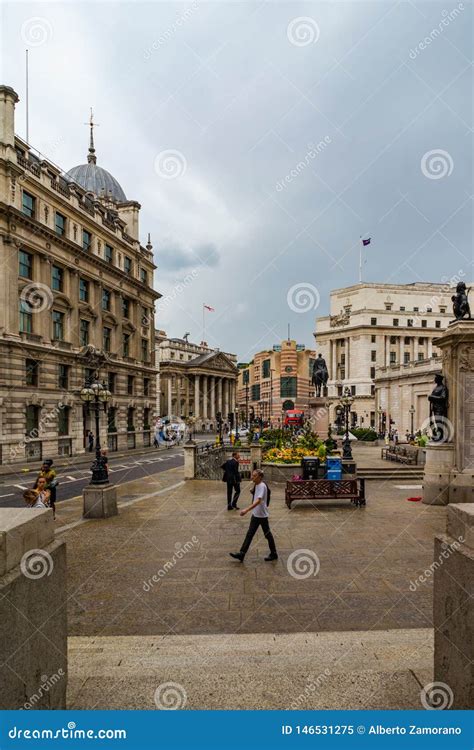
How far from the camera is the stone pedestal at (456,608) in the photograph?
2.72 meters

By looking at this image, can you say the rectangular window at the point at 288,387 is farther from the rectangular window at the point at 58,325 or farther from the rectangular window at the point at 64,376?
the rectangular window at the point at 58,325

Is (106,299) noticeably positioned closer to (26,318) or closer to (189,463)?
(26,318)

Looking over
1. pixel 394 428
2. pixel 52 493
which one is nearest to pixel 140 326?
pixel 394 428

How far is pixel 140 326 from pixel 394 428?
31.0m

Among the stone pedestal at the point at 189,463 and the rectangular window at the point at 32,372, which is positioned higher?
the rectangular window at the point at 32,372

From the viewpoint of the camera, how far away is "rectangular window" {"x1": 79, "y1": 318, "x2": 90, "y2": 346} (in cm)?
3847

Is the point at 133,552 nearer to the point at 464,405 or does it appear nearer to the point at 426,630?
the point at 426,630

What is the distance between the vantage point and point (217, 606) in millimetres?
6008

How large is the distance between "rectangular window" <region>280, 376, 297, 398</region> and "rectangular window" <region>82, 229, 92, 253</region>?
6011cm

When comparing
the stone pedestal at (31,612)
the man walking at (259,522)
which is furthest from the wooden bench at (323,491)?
the stone pedestal at (31,612)

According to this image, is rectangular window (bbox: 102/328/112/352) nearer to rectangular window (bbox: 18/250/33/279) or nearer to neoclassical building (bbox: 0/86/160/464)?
neoclassical building (bbox: 0/86/160/464)

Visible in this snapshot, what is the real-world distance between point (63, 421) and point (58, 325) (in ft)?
26.7

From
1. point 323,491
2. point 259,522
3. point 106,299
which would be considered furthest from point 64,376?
point 259,522

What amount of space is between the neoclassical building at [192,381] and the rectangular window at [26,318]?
211 ft
